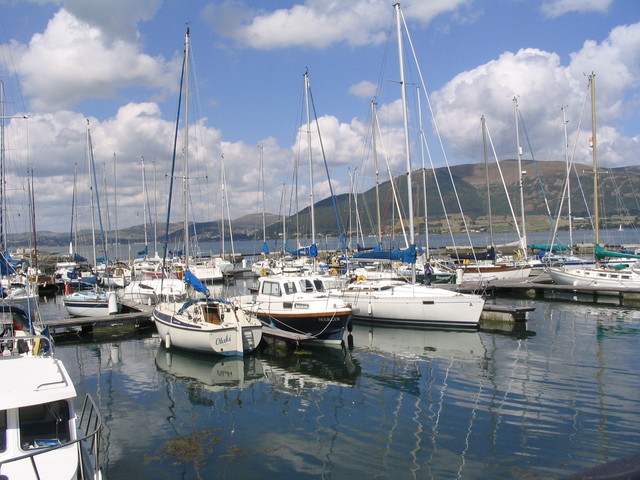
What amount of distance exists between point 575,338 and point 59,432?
20.4 meters

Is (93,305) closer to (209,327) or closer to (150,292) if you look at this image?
(150,292)

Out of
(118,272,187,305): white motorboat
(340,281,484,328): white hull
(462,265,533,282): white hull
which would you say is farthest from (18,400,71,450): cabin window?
(462,265,533,282): white hull

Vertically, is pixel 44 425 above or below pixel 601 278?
above

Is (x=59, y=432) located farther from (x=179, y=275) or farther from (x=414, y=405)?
(x=179, y=275)

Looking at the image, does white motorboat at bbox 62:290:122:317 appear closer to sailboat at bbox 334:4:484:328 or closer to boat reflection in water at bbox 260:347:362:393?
boat reflection in water at bbox 260:347:362:393

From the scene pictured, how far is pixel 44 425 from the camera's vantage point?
25.8 feet

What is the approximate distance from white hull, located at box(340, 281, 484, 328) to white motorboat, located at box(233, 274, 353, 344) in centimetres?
271

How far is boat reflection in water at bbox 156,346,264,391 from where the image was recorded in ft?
56.0

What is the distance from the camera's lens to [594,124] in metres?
39.5

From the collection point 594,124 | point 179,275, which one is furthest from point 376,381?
point 179,275

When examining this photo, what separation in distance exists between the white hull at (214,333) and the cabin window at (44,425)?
10.9 m

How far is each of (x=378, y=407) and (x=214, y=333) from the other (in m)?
7.62

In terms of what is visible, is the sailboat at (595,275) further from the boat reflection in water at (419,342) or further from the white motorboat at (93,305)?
the white motorboat at (93,305)

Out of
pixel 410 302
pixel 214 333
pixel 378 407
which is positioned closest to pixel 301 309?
pixel 214 333
